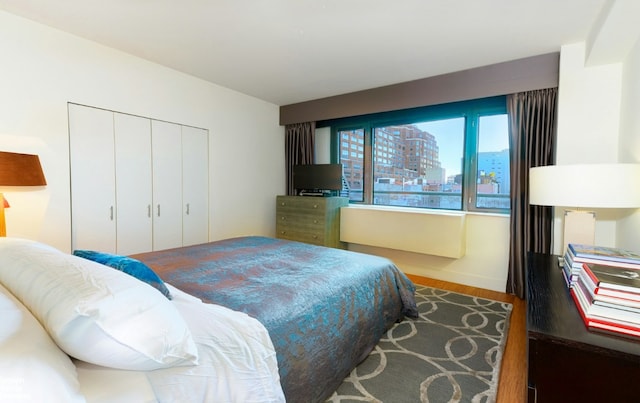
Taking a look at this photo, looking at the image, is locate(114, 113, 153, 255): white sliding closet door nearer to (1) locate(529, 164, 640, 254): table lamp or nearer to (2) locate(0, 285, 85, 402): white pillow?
(2) locate(0, 285, 85, 402): white pillow

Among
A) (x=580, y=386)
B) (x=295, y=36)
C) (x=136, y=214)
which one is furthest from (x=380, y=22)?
(x=136, y=214)

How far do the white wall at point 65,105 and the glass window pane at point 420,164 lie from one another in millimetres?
2050

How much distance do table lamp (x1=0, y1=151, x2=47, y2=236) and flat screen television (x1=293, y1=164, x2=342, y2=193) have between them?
2.99 meters

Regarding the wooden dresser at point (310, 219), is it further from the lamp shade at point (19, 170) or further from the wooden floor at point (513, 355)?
the lamp shade at point (19, 170)

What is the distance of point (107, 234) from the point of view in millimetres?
3016

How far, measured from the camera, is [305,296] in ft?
5.32

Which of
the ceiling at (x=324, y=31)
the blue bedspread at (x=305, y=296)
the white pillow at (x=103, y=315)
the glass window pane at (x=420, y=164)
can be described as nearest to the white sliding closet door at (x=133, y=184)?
the ceiling at (x=324, y=31)

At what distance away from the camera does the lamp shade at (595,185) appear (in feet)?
5.81

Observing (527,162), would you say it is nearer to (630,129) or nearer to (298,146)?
(630,129)

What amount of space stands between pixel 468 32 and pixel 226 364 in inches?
115

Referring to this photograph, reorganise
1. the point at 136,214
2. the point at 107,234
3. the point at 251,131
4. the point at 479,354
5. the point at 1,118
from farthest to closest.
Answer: the point at 251,131
the point at 136,214
the point at 107,234
the point at 1,118
the point at 479,354

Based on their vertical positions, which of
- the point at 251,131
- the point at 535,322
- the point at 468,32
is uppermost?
the point at 468,32

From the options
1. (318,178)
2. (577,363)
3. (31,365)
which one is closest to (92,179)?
(318,178)

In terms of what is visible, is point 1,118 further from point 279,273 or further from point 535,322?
point 535,322
